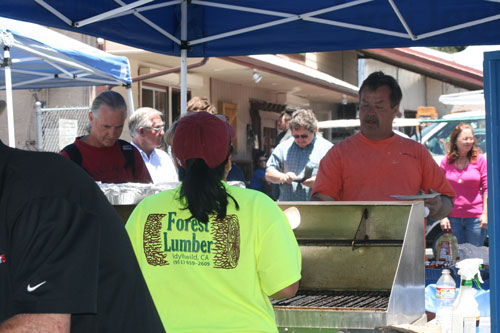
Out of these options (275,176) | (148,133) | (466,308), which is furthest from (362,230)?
(275,176)

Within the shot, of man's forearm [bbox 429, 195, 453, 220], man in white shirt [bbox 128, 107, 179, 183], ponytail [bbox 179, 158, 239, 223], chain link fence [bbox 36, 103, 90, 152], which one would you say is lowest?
man's forearm [bbox 429, 195, 453, 220]

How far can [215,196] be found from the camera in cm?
235

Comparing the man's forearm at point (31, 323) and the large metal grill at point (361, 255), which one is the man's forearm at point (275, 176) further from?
the man's forearm at point (31, 323)

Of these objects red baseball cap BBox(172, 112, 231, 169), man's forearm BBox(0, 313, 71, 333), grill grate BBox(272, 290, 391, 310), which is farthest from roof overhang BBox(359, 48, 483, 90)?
man's forearm BBox(0, 313, 71, 333)

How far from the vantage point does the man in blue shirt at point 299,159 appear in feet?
21.1

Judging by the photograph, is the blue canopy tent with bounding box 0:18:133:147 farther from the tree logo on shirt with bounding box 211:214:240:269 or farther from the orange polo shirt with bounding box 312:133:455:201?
the tree logo on shirt with bounding box 211:214:240:269

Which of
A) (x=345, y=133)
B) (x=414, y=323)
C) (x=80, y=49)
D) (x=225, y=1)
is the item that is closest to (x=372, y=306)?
(x=414, y=323)

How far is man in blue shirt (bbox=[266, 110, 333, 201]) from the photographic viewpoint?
643cm

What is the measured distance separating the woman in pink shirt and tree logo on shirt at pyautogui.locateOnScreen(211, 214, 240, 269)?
591cm

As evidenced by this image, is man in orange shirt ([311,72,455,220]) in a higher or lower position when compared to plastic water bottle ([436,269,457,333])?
higher

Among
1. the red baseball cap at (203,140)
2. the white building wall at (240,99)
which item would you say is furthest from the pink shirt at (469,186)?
the white building wall at (240,99)

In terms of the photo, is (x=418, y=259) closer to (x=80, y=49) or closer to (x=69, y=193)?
(x=69, y=193)

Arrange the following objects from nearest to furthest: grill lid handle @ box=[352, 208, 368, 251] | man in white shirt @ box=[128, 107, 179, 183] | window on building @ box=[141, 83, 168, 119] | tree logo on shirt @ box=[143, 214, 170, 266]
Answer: tree logo on shirt @ box=[143, 214, 170, 266]
grill lid handle @ box=[352, 208, 368, 251]
man in white shirt @ box=[128, 107, 179, 183]
window on building @ box=[141, 83, 168, 119]

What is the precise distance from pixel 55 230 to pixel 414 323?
102 inches
